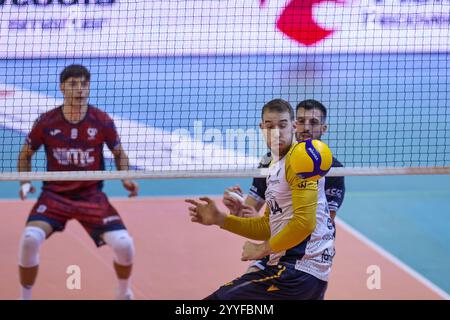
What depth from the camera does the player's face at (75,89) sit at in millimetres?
6922

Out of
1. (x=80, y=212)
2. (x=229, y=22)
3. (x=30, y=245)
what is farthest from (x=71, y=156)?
(x=229, y=22)

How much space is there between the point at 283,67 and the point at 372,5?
156cm

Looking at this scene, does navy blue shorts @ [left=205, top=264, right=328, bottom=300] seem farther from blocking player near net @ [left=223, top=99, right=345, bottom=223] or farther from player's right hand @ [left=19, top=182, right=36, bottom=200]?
player's right hand @ [left=19, top=182, right=36, bottom=200]

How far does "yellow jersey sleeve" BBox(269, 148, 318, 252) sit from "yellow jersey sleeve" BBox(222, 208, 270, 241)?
0.45 meters

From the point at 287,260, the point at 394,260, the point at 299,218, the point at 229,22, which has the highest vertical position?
the point at 229,22

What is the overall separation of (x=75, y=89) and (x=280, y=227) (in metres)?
2.52

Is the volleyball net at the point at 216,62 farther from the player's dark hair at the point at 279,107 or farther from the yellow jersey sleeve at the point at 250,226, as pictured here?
the player's dark hair at the point at 279,107

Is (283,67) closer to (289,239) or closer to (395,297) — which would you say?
(395,297)

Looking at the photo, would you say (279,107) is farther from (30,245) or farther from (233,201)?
(30,245)

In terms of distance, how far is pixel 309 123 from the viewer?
251 inches
